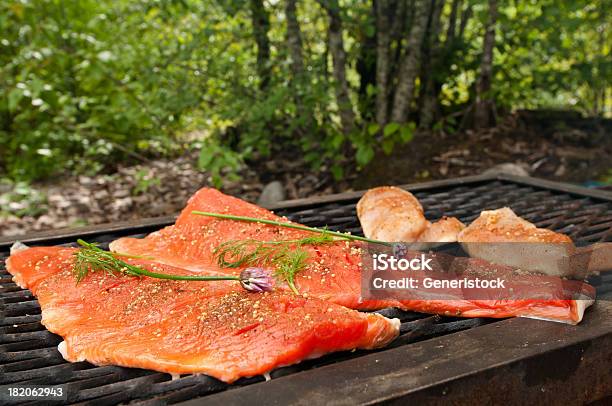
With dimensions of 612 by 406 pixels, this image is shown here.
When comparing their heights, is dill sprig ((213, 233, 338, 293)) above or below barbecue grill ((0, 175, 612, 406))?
above

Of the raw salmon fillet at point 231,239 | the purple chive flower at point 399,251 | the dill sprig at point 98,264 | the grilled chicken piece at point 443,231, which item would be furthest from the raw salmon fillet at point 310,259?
the grilled chicken piece at point 443,231

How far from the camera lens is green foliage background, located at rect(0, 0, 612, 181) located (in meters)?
6.04

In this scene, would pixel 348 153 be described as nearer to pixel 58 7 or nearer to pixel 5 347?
pixel 58 7

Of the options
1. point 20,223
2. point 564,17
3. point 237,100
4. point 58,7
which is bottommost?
point 20,223

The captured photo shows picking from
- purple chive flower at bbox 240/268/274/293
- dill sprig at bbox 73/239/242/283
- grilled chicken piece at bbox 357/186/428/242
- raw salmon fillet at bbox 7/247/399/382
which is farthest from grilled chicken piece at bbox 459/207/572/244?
A: dill sprig at bbox 73/239/242/283

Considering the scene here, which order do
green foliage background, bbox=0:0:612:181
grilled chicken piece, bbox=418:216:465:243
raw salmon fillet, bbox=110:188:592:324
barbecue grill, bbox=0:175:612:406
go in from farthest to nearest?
1. green foliage background, bbox=0:0:612:181
2. grilled chicken piece, bbox=418:216:465:243
3. raw salmon fillet, bbox=110:188:592:324
4. barbecue grill, bbox=0:175:612:406

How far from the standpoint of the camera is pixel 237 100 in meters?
6.29

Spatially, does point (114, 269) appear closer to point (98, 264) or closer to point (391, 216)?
point (98, 264)

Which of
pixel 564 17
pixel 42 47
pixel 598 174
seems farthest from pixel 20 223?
pixel 598 174

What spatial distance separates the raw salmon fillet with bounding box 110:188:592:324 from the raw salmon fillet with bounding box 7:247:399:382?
0.83 ft

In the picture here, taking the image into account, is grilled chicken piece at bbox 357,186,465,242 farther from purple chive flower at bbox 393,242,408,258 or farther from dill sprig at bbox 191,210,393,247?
purple chive flower at bbox 393,242,408,258

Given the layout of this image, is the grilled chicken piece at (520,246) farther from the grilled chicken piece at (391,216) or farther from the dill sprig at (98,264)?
the dill sprig at (98,264)

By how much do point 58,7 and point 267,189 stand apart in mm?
2909

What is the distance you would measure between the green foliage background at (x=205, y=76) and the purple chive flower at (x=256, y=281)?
331 cm
